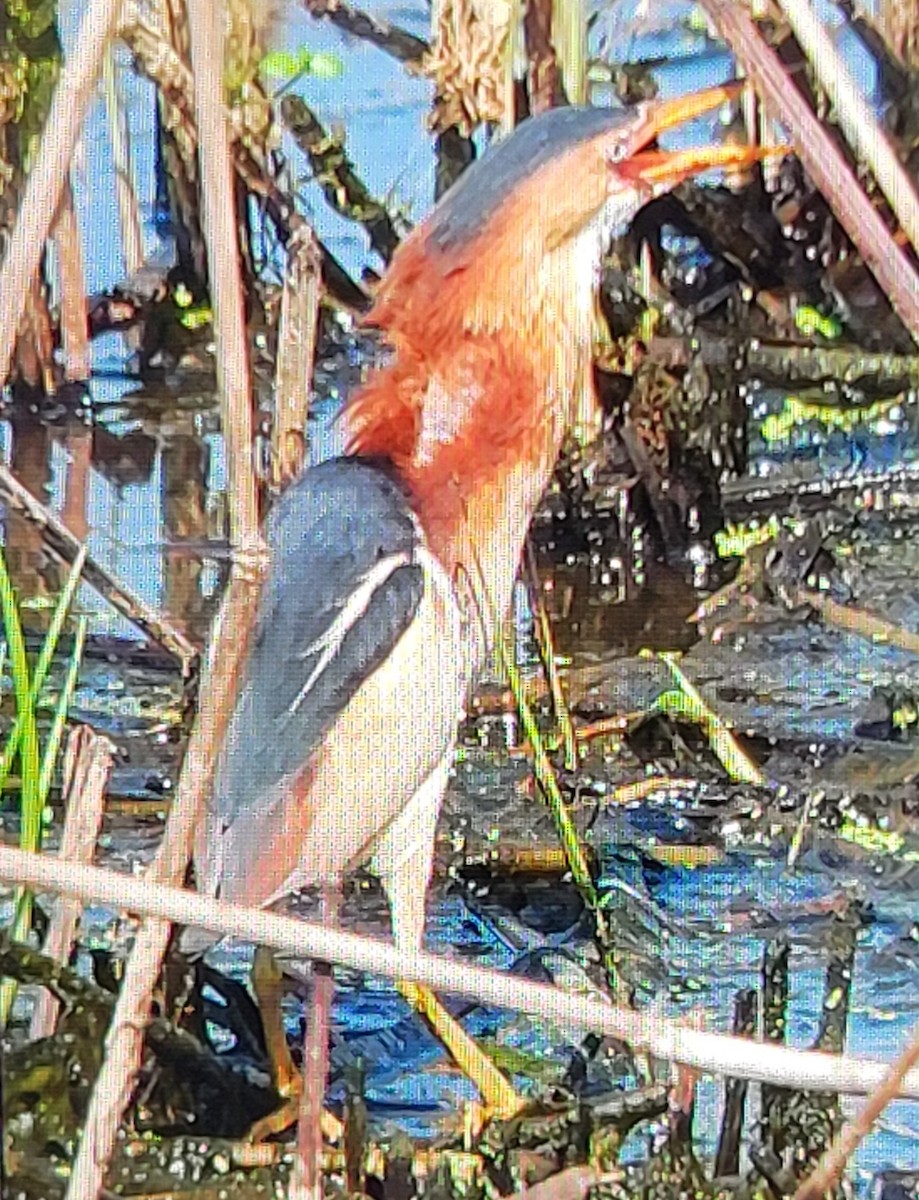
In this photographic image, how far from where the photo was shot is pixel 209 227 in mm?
715

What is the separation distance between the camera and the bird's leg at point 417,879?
71cm

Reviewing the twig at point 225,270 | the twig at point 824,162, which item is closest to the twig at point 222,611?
the twig at point 225,270

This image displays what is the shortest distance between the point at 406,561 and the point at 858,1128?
0.35 m

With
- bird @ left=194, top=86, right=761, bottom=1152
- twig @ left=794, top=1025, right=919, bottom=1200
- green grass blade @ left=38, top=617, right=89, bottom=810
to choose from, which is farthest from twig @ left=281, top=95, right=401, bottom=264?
twig @ left=794, top=1025, right=919, bottom=1200

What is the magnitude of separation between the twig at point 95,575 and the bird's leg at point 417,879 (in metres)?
0.13

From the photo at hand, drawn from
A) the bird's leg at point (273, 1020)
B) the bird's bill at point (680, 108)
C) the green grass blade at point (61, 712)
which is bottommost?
the bird's leg at point (273, 1020)

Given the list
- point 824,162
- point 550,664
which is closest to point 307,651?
point 550,664

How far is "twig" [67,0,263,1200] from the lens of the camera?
2.34ft

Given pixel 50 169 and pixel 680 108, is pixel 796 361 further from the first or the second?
pixel 50 169

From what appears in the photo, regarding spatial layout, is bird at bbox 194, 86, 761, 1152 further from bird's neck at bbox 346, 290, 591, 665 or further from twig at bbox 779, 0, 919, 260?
twig at bbox 779, 0, 919, 260

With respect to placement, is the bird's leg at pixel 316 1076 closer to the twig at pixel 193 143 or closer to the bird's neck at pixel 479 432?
the bird's neck at pixel 479 432

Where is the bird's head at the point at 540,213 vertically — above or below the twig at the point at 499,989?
above

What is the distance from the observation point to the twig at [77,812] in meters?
0.73

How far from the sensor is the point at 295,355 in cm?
72
